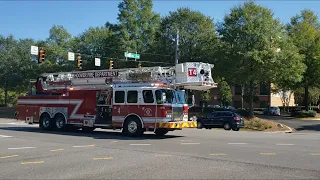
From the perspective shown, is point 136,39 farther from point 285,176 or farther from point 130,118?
point 285,176

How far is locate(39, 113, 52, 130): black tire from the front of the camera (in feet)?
75.3

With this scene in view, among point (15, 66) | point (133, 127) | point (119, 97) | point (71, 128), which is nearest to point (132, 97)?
point (119, 97)

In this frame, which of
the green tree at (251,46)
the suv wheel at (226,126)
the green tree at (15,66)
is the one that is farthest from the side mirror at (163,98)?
the green tree at (15,66)

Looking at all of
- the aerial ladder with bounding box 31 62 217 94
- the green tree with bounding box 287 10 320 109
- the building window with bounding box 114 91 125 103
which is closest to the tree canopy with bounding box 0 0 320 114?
the green tree with bounding box 287 10 320 109

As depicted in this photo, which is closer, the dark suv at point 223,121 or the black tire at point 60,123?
the black tire at point 60,123

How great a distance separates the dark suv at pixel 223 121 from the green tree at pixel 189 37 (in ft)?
44.3

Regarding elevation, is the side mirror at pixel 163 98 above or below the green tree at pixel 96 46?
below

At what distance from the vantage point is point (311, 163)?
10945 mm

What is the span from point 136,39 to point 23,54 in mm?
20979

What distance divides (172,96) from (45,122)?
338 inches

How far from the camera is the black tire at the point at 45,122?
904 inches

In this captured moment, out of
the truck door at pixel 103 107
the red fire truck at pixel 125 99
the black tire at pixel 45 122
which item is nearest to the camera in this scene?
the red fire truck at pixel 125 99

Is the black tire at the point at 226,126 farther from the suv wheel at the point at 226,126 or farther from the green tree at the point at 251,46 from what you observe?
the green tree at the point at 251,46

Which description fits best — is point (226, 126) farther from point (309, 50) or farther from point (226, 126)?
point (309, 50)
